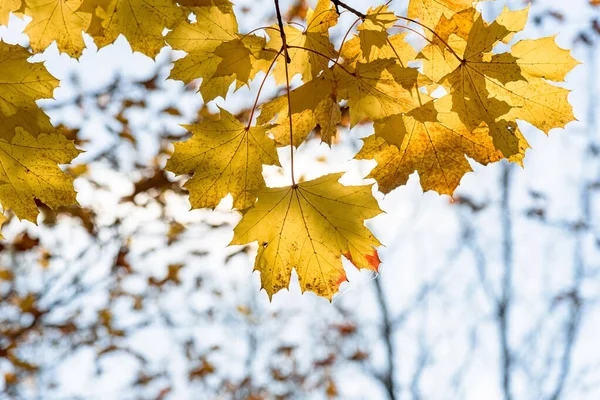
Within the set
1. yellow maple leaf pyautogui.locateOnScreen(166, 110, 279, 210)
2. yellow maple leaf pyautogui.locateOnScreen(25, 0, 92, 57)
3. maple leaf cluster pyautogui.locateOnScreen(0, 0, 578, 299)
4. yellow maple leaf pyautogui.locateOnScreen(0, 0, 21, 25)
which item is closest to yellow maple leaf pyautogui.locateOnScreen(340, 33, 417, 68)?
maple leaf cluster pyautogui.locateOnScreen(0, 0, 578, 299)

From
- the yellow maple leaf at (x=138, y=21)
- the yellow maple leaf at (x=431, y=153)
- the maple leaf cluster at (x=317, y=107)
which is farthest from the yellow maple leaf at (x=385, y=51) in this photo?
the yellow maple leaf at (x=138, y=21)

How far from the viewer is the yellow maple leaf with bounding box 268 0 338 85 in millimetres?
1424

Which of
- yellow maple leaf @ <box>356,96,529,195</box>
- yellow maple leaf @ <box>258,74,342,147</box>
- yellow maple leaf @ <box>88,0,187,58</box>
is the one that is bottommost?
yellow maple leaf @ <box>356,96,529,195</box>

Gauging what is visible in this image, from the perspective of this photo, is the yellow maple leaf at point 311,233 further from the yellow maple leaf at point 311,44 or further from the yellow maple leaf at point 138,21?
the yellow maple leaf at point 138,21

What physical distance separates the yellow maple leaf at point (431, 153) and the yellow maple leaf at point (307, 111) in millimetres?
127

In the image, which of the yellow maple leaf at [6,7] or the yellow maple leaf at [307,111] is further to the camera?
the yellow maple leaf at [6,7]

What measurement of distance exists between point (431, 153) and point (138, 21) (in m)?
0.87

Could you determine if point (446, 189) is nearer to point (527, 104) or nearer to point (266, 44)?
point (527, 104)

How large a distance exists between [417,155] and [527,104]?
0.32 metres

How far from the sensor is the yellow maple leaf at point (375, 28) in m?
1.36

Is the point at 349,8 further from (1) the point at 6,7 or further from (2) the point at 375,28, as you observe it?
(1) the point at 6,7

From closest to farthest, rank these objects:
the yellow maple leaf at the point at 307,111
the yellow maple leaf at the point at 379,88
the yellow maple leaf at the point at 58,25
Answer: the yellow maple leaf at the point at 379,88, the yellow maple leaf at the point at 307,111, the yellow maple leaf at the point at 58,25

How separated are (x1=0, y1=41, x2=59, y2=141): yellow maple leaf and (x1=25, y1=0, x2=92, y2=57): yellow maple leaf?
0.27m

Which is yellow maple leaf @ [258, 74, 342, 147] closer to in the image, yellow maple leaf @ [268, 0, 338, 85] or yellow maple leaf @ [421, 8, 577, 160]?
yellow maple leaf @ [268, 0, 338, 85]
